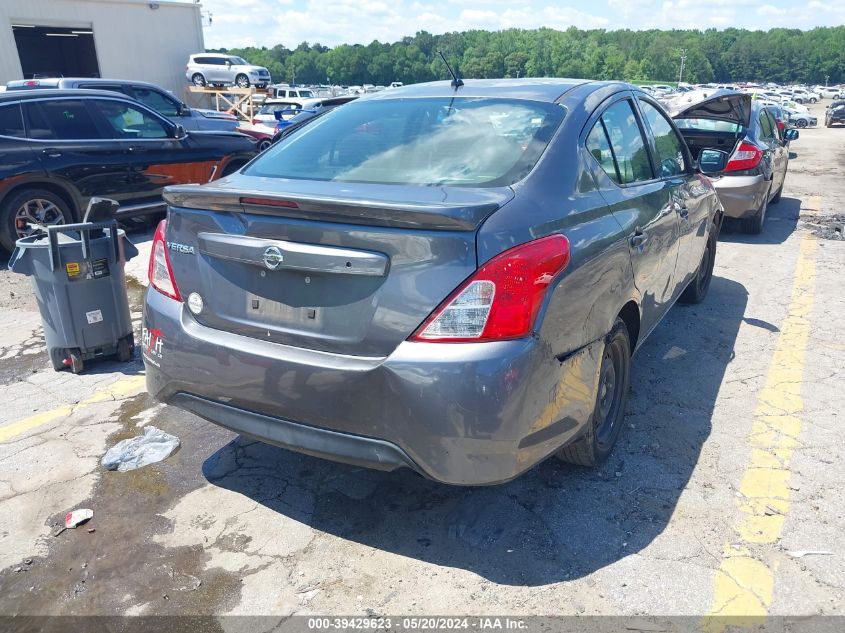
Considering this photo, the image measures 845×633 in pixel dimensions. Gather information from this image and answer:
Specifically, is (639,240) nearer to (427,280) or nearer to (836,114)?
(427,280)

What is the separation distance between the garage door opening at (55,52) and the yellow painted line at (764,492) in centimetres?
3428

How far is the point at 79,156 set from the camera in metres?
7.59

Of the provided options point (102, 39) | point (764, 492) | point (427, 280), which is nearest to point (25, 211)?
point (427, 280)

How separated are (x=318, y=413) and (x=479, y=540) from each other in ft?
2.95

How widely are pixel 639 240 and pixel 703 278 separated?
2863 mm

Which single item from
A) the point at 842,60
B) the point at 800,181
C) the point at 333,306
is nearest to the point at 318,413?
the point at 333,306

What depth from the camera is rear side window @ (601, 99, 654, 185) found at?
3.40 metres

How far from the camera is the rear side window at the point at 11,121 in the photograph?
7.18 m

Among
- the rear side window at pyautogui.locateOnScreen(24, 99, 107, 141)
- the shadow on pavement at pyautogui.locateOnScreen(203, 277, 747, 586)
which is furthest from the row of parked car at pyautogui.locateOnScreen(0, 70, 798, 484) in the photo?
the rear side window at pyautogui.locateOnScreen(24, 99, 107, 141)

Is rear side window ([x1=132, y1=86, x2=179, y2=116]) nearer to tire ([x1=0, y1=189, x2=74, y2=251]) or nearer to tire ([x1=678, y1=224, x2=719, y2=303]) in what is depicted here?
tire ([x1=0, y1=189, x2=74, y2=251])

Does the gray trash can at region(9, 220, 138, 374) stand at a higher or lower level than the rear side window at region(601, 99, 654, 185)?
lower

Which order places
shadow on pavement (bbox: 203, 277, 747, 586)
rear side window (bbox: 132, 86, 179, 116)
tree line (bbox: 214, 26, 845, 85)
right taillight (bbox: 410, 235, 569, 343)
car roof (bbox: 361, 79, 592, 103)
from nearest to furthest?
right taillight (bbox: 410, 235, 569, 343)
shadow on pavement (bbox: 203, 277, 747, 586)
car roof (bbox: 361, 79, 592, 103)
rear side window (bbox: 132, 86, 179, 116)
tree line (bbox: 214, 26, 845, 85)

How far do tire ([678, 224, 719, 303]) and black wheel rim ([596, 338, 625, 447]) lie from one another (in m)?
2.55

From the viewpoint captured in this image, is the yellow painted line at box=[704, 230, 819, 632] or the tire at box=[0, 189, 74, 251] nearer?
the yellow painted line at box=[704, 230, 819, 632]
